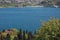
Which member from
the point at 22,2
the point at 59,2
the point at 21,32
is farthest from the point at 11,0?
the point at 21,32

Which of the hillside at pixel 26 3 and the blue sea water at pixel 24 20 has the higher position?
the blue sea water at pixel 24 20

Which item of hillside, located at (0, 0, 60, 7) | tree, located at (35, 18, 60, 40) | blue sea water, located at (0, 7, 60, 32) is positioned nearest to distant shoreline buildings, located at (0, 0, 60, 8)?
hillside, located at (0, 0, 60, 7)

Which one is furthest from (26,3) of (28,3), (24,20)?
(24,20)

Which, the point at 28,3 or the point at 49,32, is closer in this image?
the point at 49,32

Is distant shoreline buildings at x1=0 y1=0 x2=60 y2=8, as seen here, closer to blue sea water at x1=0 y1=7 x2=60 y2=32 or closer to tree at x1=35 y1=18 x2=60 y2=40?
blue sea water at x1=0 y1=7 x2=60 y2=32

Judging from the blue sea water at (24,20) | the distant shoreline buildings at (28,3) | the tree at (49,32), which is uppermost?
the tree at (49,32)

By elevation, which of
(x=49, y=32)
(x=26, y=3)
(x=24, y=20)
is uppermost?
(x=49, y=32)

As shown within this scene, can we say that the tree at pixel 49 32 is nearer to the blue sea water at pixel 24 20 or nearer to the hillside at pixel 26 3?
the blue sea water at pixel 24 20

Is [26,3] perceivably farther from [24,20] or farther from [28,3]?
[24,20]

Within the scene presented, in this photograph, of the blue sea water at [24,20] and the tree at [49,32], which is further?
the blue sea water at [24,20]

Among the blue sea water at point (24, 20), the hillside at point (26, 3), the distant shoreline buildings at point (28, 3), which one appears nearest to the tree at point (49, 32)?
the blue sea water at point (24, 20)

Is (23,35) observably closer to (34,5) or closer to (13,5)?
(13,5)

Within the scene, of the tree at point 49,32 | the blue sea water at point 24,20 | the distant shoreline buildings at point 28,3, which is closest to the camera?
the tree at point 49,32
